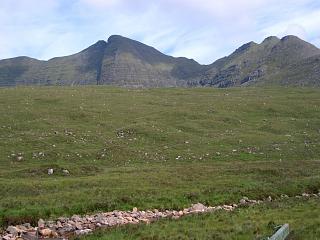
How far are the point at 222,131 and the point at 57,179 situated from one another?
31711mm

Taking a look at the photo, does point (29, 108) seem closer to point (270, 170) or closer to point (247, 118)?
point (247, 118)

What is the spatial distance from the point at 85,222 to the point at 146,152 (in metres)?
25.8

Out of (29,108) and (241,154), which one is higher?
(29,108)

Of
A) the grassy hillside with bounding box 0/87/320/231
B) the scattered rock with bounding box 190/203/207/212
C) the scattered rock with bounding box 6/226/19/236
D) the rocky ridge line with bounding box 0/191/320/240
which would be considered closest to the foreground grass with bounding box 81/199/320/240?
the rocky ridge line with bounding box 0/191/320/240

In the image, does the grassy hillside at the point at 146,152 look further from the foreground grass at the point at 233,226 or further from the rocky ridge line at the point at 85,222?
the foreground grass at the point at 233,226

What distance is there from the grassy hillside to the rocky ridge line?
1.38 meters

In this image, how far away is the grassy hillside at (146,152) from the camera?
107 ft

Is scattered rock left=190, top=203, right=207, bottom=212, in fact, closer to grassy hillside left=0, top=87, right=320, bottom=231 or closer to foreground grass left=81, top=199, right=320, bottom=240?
grassy hillside left=0, top=87, right=320, bottom=231

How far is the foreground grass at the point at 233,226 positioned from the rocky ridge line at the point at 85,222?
1670 mm

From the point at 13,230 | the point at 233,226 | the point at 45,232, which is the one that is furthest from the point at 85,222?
the point at 233,226

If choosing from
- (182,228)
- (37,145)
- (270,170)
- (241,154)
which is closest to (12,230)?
(182,228)

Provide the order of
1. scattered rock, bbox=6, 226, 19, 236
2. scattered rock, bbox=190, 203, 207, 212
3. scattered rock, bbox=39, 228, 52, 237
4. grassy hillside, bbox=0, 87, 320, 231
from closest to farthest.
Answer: scattered rock, bbox=39, 228, 52, 237, scattered rock, bbox=6, 226, 19, 236, scattered rock, bbox=190, 203, 207, 212, grassy hillside, bbox=0, 87, 320, 231

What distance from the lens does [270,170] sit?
4216 centimetres

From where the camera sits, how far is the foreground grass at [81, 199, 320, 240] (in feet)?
70.7
